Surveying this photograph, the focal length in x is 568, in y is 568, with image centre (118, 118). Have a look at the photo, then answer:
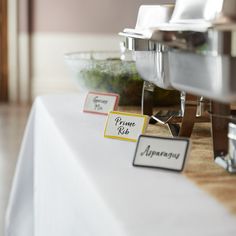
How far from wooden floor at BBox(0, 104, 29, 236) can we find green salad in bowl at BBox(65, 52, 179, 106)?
795mm

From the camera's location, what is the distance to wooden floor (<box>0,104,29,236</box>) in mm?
2424

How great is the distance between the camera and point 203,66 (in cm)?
63

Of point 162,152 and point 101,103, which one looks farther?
point 101,103

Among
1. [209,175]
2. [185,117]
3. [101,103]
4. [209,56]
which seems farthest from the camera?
[101,103]

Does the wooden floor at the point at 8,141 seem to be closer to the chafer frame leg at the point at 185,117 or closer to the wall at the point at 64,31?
the wall at the point at 64,31

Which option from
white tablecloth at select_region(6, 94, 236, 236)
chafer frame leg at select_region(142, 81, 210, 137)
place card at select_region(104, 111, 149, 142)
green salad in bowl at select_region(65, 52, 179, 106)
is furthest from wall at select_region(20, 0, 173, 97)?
place card at select_region(104, 111, 149, 142)

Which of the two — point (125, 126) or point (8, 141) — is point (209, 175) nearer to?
point (125, 126)

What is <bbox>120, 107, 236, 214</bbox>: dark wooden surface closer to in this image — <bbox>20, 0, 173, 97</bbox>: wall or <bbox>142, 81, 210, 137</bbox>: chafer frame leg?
<bbox>142, 81, 210, 137</bbox>: chafer frame leg

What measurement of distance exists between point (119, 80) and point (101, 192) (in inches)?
27.4

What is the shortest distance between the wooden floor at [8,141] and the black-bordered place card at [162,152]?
1.27m

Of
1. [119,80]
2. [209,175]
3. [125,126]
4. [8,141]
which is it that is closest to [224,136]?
[209,175]

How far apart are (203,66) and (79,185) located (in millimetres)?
254

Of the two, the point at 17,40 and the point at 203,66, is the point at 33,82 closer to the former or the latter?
the point at 17,40

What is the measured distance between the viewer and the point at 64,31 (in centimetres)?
488
